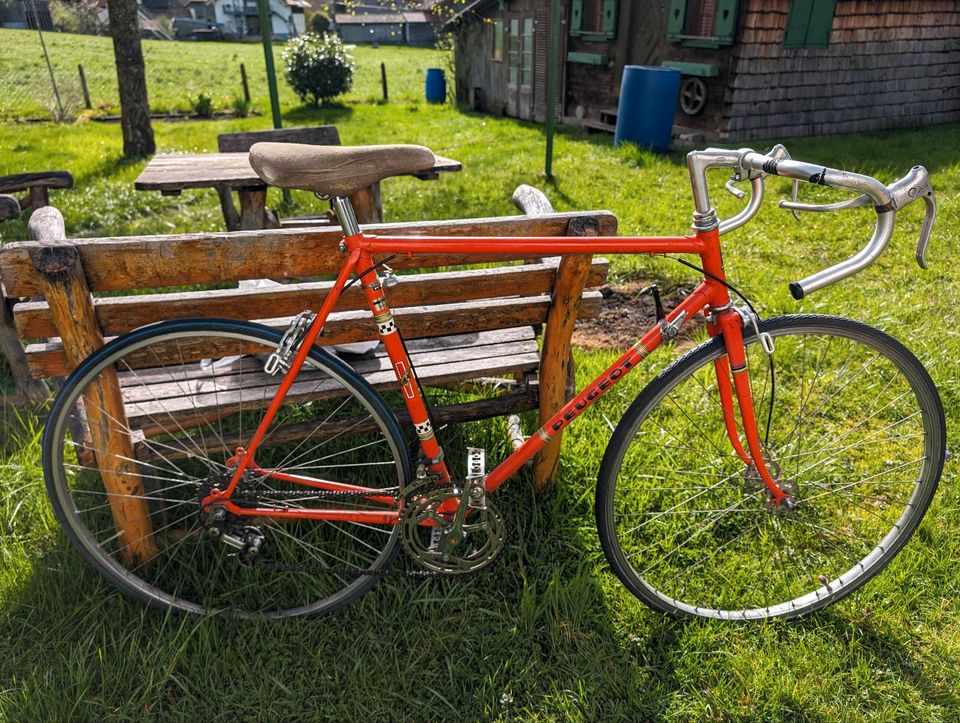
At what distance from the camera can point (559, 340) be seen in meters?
2.62

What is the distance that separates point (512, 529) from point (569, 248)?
50.5 inches

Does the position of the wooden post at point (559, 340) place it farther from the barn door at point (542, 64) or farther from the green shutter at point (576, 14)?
the barn door at point (542, 64)

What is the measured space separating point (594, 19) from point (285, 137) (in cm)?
933

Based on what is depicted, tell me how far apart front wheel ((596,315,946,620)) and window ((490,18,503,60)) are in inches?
559

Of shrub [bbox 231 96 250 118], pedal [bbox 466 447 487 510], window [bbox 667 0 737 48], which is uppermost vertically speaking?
window [bbox 667 0 737 48]

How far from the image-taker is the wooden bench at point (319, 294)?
2.05 meters

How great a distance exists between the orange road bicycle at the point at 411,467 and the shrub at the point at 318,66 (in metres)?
16.5

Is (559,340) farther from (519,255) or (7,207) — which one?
(7,207)

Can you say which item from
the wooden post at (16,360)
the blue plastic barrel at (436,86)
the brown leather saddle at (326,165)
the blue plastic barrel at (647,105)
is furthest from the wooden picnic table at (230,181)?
the blue plastic barrel at (436,86)

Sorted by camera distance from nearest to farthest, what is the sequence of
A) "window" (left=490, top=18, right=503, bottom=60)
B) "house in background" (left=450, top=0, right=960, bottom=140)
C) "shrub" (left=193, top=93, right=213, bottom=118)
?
1. "house in background" (left=450, top=0, right=960, bottom=140)
2. "window" (left=490, top=18, right=503, bottom=60)
3. "shrub" (left=193, top=93, right=213, bottom=118)

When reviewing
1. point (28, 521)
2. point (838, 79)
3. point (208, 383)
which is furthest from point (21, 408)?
point (838, 79)

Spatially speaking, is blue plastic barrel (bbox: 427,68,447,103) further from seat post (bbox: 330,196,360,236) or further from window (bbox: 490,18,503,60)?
seat post (bbox: 330,196,360,236)

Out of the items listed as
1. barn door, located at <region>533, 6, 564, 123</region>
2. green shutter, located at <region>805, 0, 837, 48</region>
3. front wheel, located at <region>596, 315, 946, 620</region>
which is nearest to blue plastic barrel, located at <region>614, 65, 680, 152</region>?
green shutter, located at <region>805, 0, 837, 48</region>

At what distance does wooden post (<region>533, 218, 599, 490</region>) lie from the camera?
94.6 inches
